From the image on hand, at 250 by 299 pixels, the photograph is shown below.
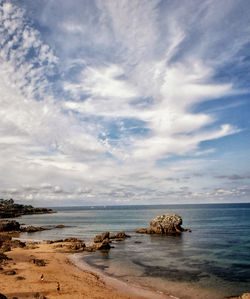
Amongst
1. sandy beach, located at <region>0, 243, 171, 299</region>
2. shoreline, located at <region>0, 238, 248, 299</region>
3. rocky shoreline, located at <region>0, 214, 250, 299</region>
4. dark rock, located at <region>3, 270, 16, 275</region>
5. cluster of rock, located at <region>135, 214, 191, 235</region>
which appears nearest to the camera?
sandy beach, located at <region>0, 243, 171, 299</region>

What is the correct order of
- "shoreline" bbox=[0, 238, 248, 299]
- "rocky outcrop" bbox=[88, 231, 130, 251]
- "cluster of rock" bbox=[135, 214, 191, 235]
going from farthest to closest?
"cluster of rock" bbox=[135, 214, 191, 235], "rocky outcrop" bbox=[88, 231, 130, 251], "shoreline" bbox=[0, 238, 248, 299]

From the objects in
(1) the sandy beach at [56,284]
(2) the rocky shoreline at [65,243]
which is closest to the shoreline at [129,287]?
(1) the sandy beach at [56,284]

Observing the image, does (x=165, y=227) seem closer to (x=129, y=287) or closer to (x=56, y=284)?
(x=129, y=287)

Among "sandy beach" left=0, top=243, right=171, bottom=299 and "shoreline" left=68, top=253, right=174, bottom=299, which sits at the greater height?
"sandy beach" left=0, top=243, right=171, bottom=299

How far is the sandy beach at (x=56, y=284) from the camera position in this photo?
75.6 feet

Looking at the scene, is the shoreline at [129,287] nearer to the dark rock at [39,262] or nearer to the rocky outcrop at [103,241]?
the dark rock at [39,262]

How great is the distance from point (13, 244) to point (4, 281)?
2645 centimetres

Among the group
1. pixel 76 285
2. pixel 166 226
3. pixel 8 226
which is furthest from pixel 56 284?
pixel 8 226

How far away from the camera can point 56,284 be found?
84.5ft

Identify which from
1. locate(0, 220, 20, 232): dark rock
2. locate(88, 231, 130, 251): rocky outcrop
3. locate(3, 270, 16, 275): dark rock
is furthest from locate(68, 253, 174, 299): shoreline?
locate(0, 220, 20, 232): dark rock

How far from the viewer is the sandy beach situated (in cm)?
2305

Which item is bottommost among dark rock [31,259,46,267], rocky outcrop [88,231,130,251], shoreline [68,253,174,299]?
shoreline [68,253,174,299]

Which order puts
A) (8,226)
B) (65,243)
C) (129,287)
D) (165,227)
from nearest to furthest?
(129,287)
(65,243)
(165,227)
(8,226)

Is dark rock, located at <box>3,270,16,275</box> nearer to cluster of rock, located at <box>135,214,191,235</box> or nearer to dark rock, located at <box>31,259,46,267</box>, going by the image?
dark rock, located at <box>31,259,46,267</box>
